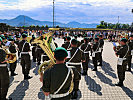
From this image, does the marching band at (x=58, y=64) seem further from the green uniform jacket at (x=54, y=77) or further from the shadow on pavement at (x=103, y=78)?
the shadow on pavement at (x=103, y=78)

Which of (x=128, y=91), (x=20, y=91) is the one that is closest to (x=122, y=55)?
(x=128, y=91)

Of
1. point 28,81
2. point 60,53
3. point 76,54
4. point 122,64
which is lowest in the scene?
point 28,81

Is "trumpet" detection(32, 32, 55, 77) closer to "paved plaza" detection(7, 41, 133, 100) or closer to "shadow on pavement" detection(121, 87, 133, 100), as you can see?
"paved plaza" detection(7, 41, 133, 100)

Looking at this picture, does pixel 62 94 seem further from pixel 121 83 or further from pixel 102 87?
pixel 121 83

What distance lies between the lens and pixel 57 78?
9.98 ft

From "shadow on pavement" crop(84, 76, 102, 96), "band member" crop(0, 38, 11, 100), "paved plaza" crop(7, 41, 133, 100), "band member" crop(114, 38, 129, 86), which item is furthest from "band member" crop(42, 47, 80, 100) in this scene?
"band member" crop(114, 38, 129, 86)

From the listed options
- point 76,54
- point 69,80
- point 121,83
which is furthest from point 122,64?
point 69,80

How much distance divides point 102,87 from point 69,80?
14.0ft

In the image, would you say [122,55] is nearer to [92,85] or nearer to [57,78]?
[92,85]

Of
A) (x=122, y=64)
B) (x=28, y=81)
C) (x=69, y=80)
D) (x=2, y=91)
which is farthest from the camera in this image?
(x=28, y=81)

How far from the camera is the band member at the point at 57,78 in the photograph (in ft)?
9.96

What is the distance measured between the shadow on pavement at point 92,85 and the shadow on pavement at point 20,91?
2.93m

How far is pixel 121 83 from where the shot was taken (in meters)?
7.15

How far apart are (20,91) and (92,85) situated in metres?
3.29
